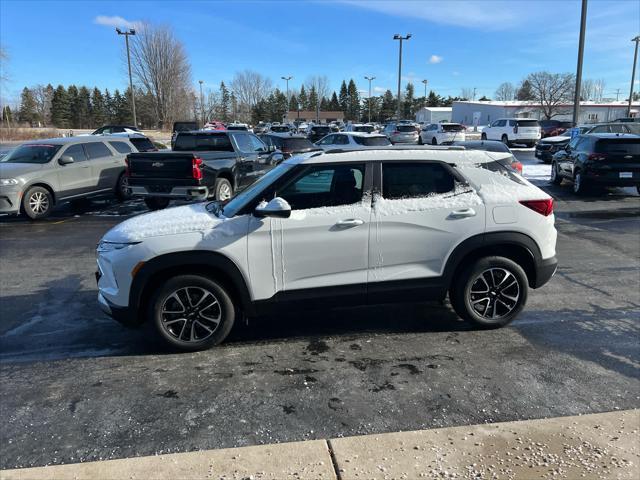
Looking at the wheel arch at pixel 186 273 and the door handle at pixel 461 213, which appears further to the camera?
the door handle at pixel 461 213

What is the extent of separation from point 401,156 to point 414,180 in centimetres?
25

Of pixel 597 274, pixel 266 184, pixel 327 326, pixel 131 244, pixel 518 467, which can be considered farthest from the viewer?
pixel 597 274

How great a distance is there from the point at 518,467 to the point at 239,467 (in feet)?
5.15

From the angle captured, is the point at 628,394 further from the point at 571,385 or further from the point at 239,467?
the point at 239,467

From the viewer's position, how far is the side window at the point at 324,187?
4.47 metres

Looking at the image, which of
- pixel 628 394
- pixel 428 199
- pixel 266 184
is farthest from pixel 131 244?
pixel 628 394

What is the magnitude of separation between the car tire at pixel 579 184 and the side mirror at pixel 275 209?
38.2 ft

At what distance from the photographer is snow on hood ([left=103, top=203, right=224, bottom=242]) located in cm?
425

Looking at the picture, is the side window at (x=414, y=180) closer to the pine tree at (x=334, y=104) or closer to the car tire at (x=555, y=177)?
the car tire at (x=555, y=177)

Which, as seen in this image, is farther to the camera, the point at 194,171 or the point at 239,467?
the point at 194,171

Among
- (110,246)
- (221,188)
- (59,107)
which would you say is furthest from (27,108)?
(110,246)

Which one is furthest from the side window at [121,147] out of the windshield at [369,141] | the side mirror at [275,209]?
the side mirror at [275,209]

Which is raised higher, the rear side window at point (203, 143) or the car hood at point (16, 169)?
the rear side window at point (203, 143)

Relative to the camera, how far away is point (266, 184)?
4527 millimetres
